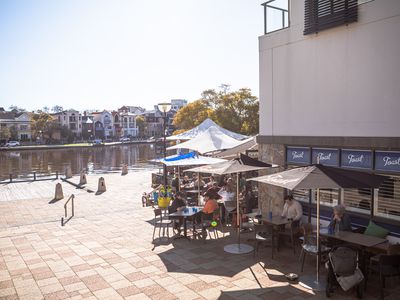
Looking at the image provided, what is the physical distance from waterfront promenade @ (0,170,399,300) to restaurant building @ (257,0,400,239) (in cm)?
239

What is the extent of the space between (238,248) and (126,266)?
3069mm

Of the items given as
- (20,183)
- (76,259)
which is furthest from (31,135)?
(76,259)

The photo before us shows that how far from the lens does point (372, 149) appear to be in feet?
29.3

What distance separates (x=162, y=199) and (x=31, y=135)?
317 ft

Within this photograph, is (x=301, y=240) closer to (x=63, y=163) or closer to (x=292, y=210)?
(x=292, y=210)

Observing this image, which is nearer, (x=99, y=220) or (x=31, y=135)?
(x=99, y=220)

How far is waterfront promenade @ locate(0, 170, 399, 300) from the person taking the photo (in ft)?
23.0

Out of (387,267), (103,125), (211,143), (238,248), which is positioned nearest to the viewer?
(387,267)

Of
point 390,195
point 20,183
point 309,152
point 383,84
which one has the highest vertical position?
point 383,84

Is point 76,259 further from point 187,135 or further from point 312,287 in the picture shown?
point 187,135

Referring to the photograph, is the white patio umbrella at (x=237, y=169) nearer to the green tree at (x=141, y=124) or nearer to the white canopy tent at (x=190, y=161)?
the white canopy tent at (x=190, y=161)

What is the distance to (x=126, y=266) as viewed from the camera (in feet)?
27.7

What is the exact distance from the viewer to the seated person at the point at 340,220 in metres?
7.84

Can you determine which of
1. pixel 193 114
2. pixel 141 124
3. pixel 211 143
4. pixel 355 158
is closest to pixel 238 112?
pixel 193 114
